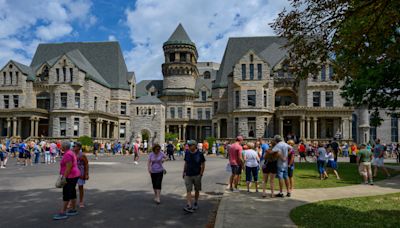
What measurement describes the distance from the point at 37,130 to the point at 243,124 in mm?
30403

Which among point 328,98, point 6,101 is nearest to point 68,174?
point 328,98

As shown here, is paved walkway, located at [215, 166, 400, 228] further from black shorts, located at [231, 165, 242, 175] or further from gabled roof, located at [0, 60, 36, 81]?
gabled roof, located at [0, 60, 36, 81]

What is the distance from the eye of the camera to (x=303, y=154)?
2695 cm

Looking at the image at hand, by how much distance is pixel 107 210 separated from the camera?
28.4ft

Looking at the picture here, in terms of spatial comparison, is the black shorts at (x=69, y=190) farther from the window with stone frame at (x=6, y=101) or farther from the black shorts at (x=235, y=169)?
the window with stone frame at (x=6, y=101)

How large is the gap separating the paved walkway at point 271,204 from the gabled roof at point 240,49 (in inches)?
1553

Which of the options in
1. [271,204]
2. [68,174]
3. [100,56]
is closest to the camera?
[68,174]

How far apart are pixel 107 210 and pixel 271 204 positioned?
15.2ft

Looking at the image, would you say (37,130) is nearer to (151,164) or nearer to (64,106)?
(64,106)

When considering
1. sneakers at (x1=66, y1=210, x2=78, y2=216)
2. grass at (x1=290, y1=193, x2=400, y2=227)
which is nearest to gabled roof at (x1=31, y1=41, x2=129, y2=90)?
sneakers at (x1=66, y1=210, x2=78, y2=216)

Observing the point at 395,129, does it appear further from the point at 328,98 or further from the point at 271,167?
the point at 271,167

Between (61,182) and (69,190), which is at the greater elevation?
(61,182)

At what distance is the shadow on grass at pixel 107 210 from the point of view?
7.40 meters

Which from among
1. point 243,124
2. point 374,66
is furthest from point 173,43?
point 374,66
